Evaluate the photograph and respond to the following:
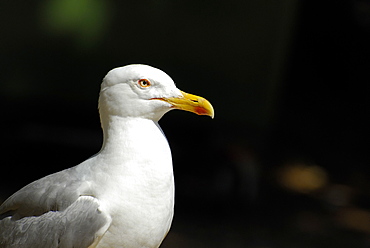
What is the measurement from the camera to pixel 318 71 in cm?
314

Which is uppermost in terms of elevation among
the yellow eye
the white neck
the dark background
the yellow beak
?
the yellow eye

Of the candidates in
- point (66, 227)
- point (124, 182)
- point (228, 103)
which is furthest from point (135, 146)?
point (228, 103)

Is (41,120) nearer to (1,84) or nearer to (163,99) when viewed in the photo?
(1,84)

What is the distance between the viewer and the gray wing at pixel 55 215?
1244 mm

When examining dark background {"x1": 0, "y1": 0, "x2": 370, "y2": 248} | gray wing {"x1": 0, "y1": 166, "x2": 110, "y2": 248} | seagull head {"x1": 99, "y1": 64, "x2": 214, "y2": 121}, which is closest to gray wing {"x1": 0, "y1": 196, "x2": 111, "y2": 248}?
gray wing {"x1": 0, "y1": 166, "x2": 110, "y2": 248}

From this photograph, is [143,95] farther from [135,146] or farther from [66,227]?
[66,227]

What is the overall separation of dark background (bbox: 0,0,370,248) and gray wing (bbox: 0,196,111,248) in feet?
5.46

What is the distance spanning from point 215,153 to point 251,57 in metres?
0.58

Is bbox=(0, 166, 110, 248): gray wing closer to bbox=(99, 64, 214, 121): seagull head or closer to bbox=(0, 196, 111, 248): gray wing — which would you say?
bbox=(0, 196, 111, 248): gray wing

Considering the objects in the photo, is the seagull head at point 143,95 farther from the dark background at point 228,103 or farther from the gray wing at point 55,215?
the dark background at point 228,103

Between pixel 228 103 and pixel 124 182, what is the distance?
1893 mm

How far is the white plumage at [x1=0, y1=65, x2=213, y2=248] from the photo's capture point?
1.25m

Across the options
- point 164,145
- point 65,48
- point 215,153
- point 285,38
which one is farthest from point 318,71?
point 164,145

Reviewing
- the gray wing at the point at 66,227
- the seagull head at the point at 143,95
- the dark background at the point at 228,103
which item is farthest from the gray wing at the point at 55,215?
the dark background at the point at 228,103
